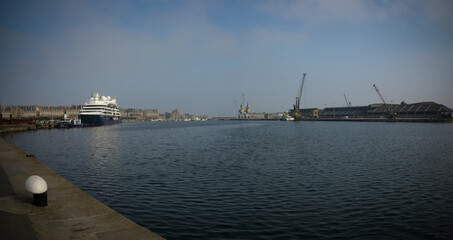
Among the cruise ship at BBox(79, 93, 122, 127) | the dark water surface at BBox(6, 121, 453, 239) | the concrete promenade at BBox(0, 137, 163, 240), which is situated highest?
the cruise ship at BBox(79, 93, 122, 127)

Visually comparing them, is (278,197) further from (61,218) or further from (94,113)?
(94,113)

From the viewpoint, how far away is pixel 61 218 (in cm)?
1078

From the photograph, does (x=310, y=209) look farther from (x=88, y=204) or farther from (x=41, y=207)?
(x=41, y=207)

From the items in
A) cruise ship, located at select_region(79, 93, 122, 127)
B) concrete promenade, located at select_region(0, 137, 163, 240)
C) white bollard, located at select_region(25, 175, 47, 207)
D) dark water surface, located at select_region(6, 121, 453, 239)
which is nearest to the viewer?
concrete promenade, located at select_region(0, 137, 163, 240)

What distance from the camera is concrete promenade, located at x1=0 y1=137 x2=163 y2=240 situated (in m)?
9.23

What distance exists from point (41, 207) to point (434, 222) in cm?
1710

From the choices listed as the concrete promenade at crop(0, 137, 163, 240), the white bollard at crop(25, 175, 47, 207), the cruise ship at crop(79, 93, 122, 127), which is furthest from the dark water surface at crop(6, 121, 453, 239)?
the cruise ship at crop(79, 93, 122, 127)

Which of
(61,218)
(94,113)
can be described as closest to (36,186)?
(61,218)

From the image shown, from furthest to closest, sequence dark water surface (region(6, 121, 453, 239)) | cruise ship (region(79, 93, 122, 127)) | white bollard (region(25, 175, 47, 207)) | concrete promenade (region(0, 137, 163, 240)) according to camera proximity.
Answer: cruise ship (region(79, 93, 122, 127))
dark water surface (region(6, 121, 453, 239))
white bollard (region(25, 175, 47, 207))
concrete promenade (region(0, 137, 163, 240))

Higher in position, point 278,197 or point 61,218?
point 61,218

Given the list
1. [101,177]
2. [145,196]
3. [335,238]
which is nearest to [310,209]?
[335,238]

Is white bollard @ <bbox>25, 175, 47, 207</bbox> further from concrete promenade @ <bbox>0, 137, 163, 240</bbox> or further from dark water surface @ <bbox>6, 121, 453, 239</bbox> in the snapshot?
dark water surface @ <bbox>6, 121, 453, 239</bbox>

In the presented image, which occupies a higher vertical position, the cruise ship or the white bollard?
the cruise ship

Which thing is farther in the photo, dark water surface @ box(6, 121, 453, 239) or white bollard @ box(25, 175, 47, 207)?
dark water surface @ box(6, 121, 453, 239)
